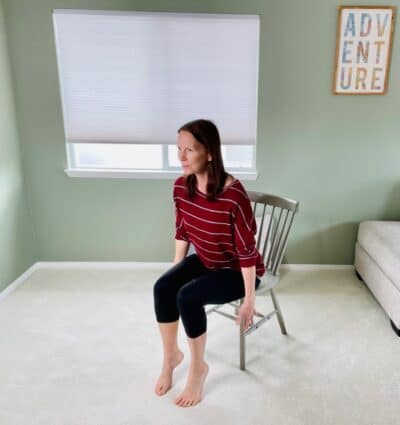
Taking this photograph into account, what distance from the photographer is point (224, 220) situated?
4.94 ft

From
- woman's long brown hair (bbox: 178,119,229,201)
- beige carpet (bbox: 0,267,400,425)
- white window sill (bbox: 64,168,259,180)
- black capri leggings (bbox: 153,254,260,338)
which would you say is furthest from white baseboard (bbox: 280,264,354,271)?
woman's long brown hair (bbox: 178,119,229,201)

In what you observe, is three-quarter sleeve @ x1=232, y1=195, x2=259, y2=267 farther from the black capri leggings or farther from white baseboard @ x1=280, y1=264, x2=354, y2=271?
white baseboard @ x1=280, y1=264, x2=354, y2=271

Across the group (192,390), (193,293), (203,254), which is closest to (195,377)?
(192,390)

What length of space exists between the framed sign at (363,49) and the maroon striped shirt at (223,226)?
152cm

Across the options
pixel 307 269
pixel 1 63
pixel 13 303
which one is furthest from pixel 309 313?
pixel 1 63

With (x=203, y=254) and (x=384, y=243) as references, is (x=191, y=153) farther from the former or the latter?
(x=384, y=243)

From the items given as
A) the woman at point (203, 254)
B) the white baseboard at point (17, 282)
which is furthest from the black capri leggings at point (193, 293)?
the white baseboard at point (17, 282)

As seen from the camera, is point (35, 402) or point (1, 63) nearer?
point (35, 402)

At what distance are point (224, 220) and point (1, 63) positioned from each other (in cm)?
200

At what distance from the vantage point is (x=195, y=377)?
1584mm

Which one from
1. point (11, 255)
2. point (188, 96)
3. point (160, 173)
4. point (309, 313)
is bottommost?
point (309, 313)

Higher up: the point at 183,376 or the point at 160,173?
the point at 160,173

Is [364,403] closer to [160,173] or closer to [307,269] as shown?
[307,269]

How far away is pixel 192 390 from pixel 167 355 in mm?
188
